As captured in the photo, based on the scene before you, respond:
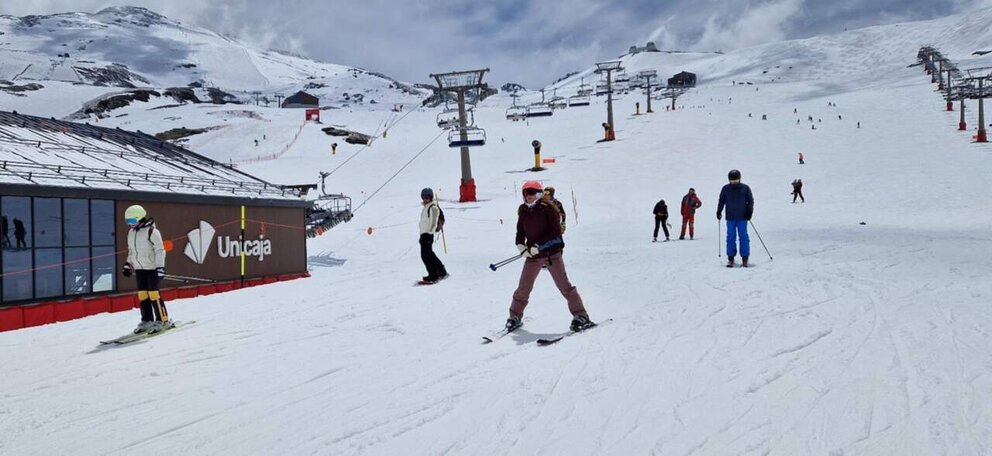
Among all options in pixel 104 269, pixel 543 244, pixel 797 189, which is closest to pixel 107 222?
pixel 104 269

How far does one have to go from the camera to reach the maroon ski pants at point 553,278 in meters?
6.74

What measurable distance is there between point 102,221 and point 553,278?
10.4 metres

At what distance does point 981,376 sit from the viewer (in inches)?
178

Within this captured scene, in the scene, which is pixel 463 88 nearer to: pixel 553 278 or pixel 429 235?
pixel 429 235

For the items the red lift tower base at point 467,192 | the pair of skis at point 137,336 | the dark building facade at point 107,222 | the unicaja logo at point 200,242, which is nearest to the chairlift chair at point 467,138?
the red lift tower base at point 467,192

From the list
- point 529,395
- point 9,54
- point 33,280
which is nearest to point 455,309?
point 529,395

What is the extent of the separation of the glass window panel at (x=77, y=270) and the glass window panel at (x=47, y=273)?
145mm

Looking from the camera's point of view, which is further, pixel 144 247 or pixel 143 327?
pixel 144 247

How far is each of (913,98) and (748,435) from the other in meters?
76.8

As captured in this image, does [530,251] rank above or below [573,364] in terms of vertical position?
above

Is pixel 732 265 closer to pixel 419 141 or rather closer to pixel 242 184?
pixel 242 184

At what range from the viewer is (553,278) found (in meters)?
6.80

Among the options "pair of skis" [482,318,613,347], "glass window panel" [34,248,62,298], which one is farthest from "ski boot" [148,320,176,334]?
"glass window panel" [34,248,62,298]

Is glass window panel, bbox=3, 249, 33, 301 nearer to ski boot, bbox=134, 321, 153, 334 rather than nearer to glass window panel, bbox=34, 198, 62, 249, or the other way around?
glass window panel, bbox=34, 198, 62, 249
